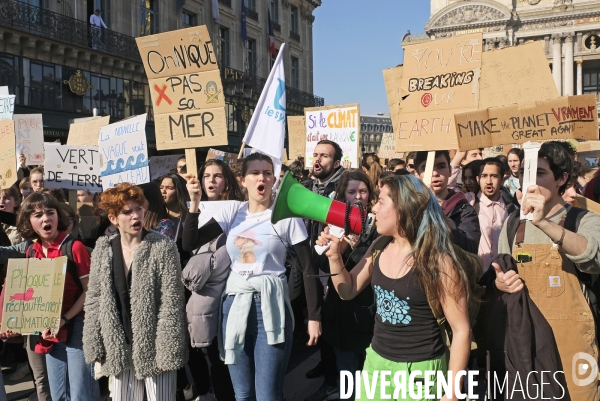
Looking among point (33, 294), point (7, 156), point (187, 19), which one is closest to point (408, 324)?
point (33, 294)

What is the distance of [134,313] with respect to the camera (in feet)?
11.8

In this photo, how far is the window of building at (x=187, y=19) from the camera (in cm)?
2666

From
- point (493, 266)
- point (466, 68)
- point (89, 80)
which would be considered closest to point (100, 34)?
point (89, 80)

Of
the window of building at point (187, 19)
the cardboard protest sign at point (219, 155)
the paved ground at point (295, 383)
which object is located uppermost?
the window of building at point (187, 19)

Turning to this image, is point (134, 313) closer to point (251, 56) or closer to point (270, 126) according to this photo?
point (270, 126)

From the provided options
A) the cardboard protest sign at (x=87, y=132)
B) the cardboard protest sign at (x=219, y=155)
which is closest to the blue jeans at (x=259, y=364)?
the cardboard protest sign at (x=219, y=155)

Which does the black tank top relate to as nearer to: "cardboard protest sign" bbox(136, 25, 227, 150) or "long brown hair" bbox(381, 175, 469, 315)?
"long brown hair" bbox(381, 175, 469, 315)

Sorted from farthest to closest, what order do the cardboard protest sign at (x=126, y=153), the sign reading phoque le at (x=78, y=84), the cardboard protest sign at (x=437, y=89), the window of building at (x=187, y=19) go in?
the window of building at (x=187, y=19)
the sign reading phoque le at (x=78, y=84)
the cardboard protest sign at (x=126, y=153)
the cardboard protest sign at (x=437, y=89)

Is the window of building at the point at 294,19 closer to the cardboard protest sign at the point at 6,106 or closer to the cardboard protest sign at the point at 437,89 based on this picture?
the cardboard protest sign at the point at 6,106

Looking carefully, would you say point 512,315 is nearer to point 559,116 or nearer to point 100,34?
point 559,116

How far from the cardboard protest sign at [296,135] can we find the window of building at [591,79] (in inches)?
2047

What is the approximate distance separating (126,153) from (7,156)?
1.47 m

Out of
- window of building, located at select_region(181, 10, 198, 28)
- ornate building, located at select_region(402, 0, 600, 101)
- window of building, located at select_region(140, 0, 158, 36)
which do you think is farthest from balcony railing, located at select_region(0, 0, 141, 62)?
ornate building, located at select_region(402, 0, 600, 101)

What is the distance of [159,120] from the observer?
5.73 m
